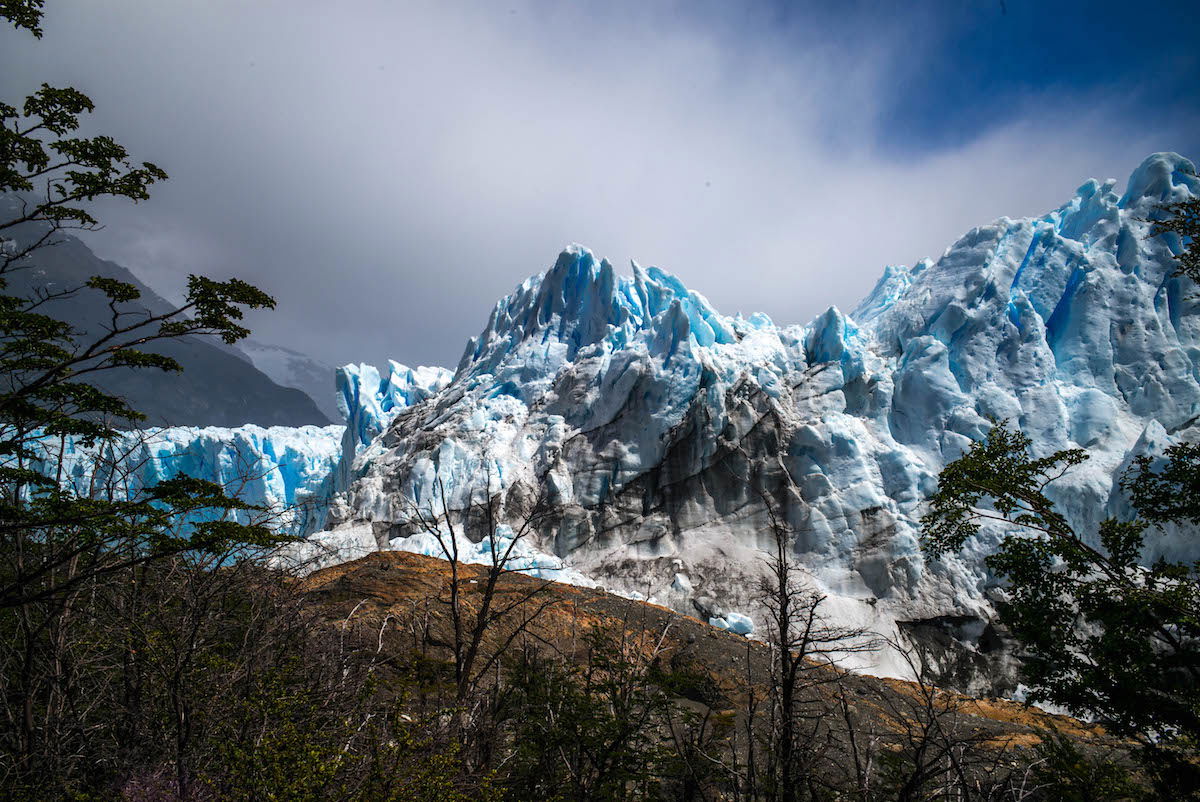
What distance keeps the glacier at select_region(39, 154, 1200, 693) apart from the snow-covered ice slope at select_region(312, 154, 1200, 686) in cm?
15

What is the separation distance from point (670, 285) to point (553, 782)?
48.9 meters

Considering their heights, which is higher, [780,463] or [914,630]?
[780,463]

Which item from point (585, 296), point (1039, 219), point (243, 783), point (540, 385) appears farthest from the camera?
point (585, 296)

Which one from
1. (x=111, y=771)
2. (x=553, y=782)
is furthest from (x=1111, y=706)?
(x=111, y=771)

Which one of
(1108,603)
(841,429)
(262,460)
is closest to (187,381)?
(262,460)

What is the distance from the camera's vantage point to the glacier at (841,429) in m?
33.3

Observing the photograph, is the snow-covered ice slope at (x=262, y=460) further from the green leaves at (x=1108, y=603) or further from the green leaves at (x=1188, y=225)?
the green leaves at (x=1188, y=225)

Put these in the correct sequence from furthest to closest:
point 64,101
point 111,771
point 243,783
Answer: point 111,771 < point 64,101 < point 243,783

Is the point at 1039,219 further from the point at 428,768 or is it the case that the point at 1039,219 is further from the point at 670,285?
the point at 428,768

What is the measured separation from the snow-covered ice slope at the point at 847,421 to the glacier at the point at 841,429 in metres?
0.15

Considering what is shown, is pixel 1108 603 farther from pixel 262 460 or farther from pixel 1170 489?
pixel 262 460

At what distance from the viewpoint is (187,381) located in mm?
120688

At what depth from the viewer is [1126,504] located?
28969mm

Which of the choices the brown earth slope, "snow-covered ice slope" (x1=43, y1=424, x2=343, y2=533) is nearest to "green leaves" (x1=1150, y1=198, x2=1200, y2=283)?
the brown earth slope
